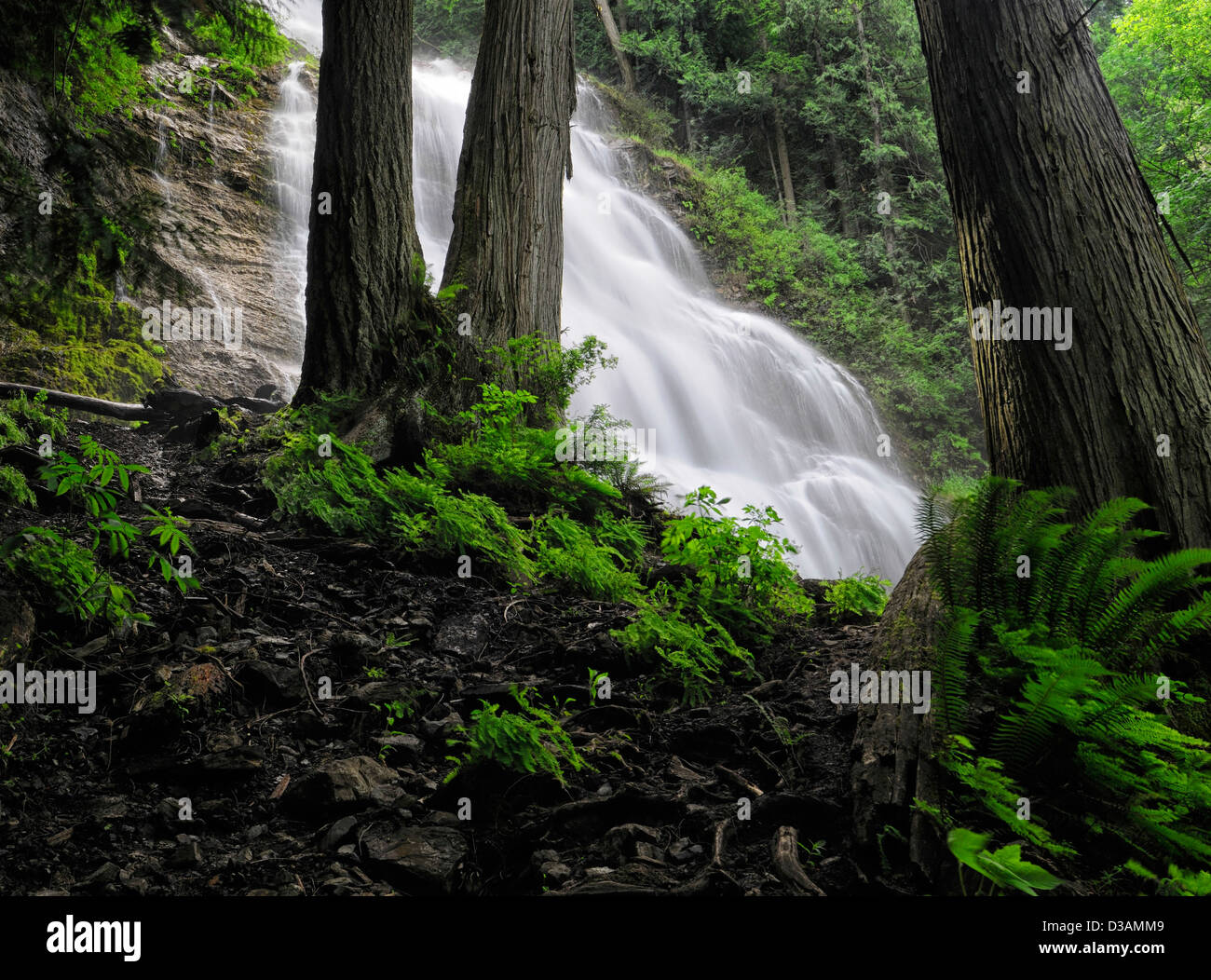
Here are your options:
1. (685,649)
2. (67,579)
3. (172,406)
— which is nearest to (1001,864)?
(685,649)

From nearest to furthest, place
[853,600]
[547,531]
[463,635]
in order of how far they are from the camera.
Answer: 1. [463,635]
2. [853,600]
3. [547,531]

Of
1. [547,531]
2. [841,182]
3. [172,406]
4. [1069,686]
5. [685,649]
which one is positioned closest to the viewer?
[1069,686]

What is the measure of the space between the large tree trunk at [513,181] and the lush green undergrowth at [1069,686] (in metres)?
4.24

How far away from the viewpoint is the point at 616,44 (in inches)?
986

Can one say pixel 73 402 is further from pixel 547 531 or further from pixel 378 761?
pixel 378 761

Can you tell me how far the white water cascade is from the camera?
12.2 meters

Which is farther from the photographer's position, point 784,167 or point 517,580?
point 784,167

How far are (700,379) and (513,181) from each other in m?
8.17

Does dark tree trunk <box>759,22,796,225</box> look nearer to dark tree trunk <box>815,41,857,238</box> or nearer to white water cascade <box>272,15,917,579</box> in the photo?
dark tree trunk <box>815,41,857,238</box>

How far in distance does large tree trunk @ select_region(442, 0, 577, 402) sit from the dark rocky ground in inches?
126

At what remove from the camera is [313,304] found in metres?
5.83

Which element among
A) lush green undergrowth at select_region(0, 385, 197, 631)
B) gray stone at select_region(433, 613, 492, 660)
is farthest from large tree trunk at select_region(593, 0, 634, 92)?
lush green undergrowth at select_region(0, 385, 197, 631)

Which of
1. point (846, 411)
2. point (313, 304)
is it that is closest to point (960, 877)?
point (313, 304)
